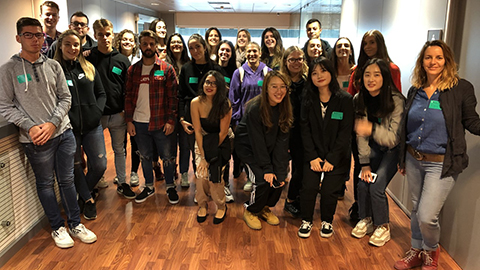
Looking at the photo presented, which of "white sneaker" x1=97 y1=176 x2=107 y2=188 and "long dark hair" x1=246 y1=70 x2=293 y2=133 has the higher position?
"long dark hair" x1=246 y1=70 x2=293 y2=133

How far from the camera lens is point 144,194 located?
3.70 meters

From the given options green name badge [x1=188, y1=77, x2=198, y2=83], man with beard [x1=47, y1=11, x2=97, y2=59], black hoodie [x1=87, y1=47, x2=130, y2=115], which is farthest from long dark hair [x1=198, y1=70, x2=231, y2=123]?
man with beard [x1=47, y1=11, x2=97, y2=59]

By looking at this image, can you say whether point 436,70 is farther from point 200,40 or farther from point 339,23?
point 339,23

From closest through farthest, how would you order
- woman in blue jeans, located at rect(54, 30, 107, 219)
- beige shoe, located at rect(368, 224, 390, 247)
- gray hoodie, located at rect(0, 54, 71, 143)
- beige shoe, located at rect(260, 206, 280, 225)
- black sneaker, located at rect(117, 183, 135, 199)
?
gray hoodie, located at rect(0, 54, 71, 143)
beige shoe, located at rect(368, 224, 390, 247)
woman in blue jeans, located at rect(54, 30, 107, 219)
beige shoe, located at rect(260, 206, 280, 225)
black sneaker, located at rect(117, 183, 135, 199)

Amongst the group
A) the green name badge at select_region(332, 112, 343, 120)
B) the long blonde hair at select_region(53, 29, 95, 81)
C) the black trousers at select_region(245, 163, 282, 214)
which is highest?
the long blonde hair at select_region(53, 29, 95, 81)

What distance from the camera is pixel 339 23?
6.05m

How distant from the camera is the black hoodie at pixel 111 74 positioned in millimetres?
3430

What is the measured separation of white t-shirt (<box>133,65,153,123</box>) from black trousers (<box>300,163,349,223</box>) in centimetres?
156

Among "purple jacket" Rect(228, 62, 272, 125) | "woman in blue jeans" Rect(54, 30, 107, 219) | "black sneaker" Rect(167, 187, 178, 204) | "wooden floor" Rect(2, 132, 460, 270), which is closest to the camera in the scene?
"wooden floor" Rect(2, 132, 460, 270)

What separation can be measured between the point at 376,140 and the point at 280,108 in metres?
0.76

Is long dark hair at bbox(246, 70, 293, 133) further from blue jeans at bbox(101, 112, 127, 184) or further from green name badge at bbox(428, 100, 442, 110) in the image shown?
blue jeans at bbox(101, 112, 127, 184)

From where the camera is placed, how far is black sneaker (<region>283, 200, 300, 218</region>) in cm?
338

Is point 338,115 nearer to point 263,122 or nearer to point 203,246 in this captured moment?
point 263,122

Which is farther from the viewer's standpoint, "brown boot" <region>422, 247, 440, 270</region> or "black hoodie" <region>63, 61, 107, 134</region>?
"black hoodie" <region>63, 61, 107, 134</region>
